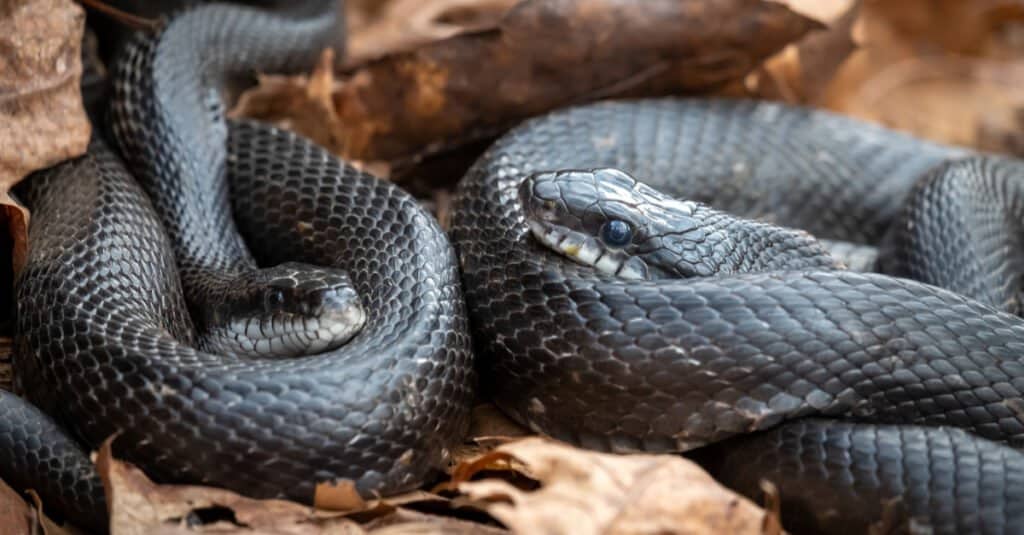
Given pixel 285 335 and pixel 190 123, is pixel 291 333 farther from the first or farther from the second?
pixel 190 123

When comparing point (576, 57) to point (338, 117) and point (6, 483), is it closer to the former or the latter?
point (338, 117)

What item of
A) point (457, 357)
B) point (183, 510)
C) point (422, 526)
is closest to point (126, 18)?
point (457, 357)

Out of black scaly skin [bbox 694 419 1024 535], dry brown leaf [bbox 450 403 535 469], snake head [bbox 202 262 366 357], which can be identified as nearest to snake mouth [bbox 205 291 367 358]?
snake head [bbox 202 262 366 357]

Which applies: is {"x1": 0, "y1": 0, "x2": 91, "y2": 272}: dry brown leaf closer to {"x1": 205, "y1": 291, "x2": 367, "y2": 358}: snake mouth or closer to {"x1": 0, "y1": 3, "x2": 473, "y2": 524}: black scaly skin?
{"x1": 0, "y1": 3, "x2": 473, "y2": 524}: black scaly skin

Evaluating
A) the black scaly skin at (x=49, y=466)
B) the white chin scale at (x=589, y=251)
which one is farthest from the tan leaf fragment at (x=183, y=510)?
the white chin scale at (x=589, y=251)

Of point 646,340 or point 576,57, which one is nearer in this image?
point 646,340

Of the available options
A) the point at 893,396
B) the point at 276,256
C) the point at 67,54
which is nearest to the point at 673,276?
the point at 893,396
